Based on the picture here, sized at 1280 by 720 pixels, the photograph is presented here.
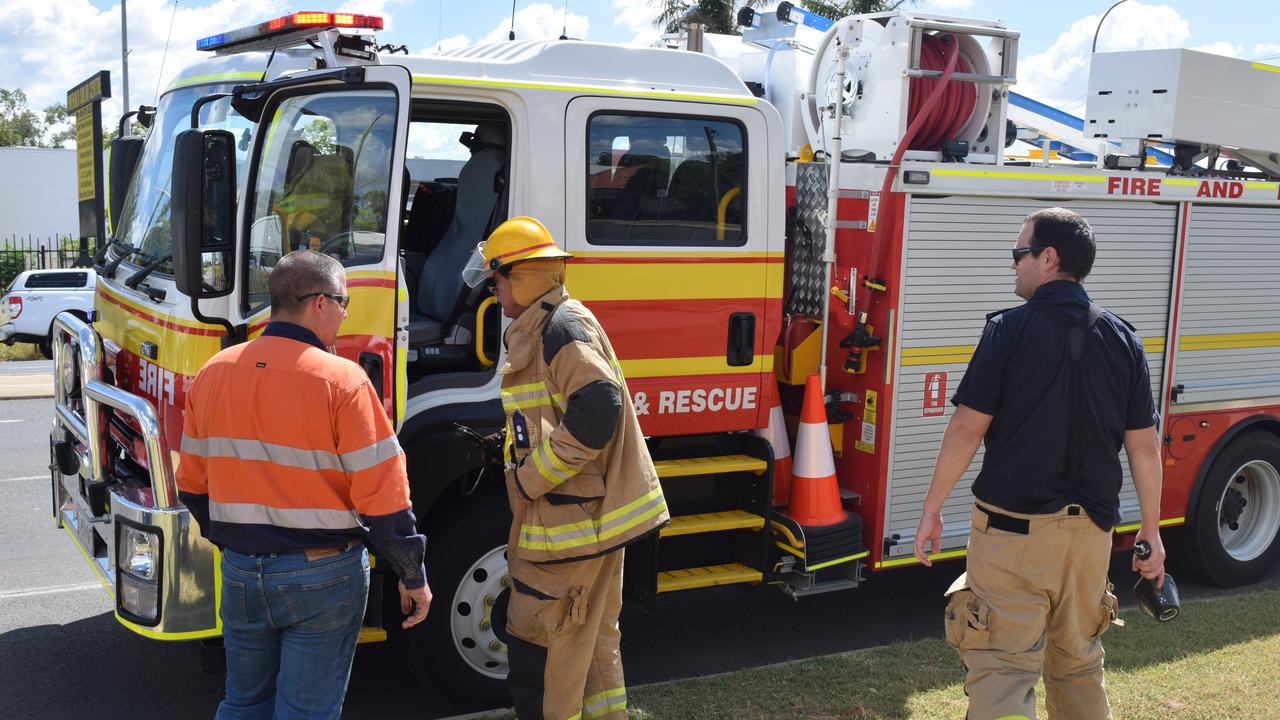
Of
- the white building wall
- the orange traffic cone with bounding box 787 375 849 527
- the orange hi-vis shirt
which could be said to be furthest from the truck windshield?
the white building wall

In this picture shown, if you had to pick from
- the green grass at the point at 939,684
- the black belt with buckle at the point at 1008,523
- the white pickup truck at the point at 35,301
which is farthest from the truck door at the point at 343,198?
the white pickup truck at the point at 35,301

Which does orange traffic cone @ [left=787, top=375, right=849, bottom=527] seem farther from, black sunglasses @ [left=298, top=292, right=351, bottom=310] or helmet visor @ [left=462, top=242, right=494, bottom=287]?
black sunglasses @ [left=298, top=292, right=351, bottom=310]

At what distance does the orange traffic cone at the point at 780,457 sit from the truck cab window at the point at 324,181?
196cm

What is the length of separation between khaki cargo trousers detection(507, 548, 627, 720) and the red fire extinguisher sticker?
2.06m

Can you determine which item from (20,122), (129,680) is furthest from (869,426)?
(20,122)

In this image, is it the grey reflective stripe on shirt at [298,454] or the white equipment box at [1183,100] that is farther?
the white equipment box at [1183,100]

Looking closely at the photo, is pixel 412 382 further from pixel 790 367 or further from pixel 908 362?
pixel 908 362

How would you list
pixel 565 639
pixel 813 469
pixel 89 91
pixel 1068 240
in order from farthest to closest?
1. pixel 89 91
2. pixel 813 469
3. pixel 565 639
4. pixel 1068 240

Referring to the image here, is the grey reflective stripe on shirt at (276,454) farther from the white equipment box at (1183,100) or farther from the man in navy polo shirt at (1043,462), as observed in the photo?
the white equipment box at (1183,100)

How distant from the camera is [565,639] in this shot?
364 centimetres

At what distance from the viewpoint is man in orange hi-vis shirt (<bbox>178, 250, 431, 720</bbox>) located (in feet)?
9.77

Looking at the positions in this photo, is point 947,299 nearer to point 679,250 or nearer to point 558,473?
point 679,250

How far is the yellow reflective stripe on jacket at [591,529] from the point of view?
354cm

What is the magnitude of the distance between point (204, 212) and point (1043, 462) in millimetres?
2948
